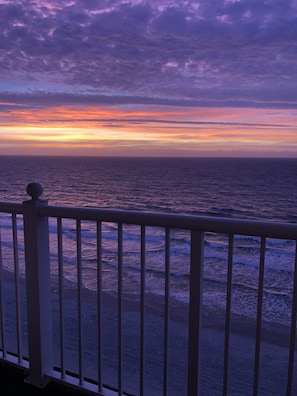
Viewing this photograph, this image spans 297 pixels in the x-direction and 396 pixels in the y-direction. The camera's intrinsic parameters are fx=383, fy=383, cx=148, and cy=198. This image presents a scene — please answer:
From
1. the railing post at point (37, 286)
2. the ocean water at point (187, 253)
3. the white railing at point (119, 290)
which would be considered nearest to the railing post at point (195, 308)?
A: the white railing at point (119, 290)

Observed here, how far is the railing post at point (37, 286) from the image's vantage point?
6.22ft

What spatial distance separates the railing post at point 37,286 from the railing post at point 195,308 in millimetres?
Answer: 803

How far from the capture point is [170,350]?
3.56 metres

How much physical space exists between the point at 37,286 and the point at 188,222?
922 millimetres

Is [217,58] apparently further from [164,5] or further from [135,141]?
[135,141]

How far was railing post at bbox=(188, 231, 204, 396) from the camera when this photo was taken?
59.7 inches

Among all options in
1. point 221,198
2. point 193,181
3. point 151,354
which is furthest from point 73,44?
point 193,181

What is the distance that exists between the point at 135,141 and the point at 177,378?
1543 inches

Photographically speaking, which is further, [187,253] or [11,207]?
[187,253]

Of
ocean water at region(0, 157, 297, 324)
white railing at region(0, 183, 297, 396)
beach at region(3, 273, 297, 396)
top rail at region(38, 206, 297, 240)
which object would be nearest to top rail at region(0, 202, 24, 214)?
white railing at region(0, 183, 297, 396)

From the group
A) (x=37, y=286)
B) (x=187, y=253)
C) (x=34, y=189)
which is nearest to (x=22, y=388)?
(x=37, y=286)

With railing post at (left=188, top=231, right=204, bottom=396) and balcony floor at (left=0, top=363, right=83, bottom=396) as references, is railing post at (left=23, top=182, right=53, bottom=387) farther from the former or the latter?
railing post at (left=188, top=231, right=204, bottom=396)

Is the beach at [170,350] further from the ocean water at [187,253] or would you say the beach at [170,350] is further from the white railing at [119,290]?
the ocean water at [187,253]

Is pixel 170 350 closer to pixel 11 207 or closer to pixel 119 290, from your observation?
pixel 119 290
